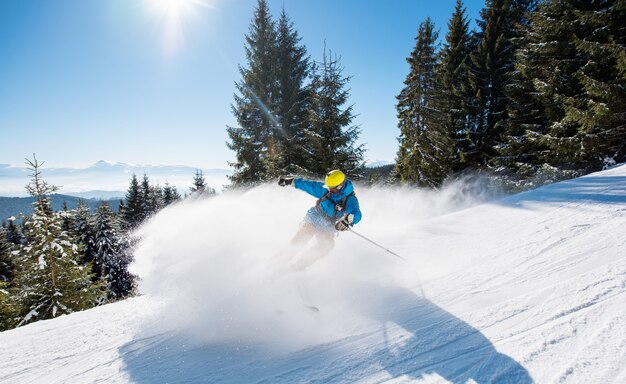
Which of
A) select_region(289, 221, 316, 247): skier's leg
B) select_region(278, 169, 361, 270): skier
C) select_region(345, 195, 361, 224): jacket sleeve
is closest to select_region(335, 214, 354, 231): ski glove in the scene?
select_region(278, 169, 361, 270): skier

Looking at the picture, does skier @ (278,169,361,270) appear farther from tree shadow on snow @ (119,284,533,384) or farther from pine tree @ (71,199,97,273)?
pine tree @ (71,199,97,273)

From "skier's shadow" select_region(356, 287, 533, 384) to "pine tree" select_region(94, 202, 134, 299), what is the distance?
1167 inches

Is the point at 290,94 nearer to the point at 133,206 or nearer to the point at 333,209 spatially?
the point at 333,209

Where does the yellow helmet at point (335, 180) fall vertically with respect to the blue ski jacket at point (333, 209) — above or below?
above

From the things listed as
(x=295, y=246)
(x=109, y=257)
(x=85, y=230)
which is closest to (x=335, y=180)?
(x=295, y=246)

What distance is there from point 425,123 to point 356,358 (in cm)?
1785

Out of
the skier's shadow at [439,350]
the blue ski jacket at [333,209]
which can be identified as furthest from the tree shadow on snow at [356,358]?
the blue ski jacket at [333,209]

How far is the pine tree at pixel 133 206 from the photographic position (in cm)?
3421

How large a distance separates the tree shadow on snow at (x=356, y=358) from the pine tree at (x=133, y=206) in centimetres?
3580

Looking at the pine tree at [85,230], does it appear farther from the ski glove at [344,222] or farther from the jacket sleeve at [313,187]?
the ski glove at [344,222]

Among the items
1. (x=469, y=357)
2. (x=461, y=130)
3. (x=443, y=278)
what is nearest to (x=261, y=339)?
(x=469, y=357)

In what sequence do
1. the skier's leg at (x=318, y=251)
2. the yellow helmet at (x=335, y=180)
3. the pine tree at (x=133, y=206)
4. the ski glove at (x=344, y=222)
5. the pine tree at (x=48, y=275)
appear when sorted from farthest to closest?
the pine tree at (x=133, y=206)
the pine tree at (x=48, y=275)
the yellow helmet at (x=335, y=180)
the skier's leg at (x=318, y=251)
the ski glove at (x=344, y=222)

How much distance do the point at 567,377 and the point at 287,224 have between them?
269 inches

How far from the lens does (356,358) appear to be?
3178mm
